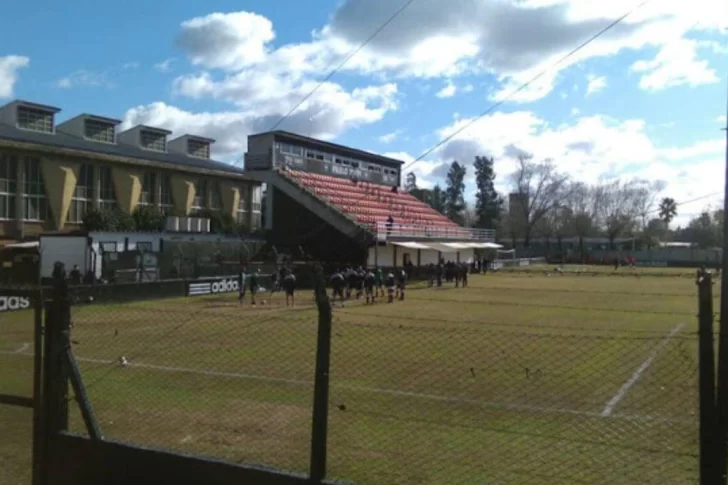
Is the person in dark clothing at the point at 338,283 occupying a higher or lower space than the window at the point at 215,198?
lower

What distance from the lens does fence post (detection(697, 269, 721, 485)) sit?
12.6ft

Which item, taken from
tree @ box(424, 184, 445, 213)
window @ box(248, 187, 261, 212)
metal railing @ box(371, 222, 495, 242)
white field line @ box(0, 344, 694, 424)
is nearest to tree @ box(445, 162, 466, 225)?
tree @ box(424, 184, 445, 213)

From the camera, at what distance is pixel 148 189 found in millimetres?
49844

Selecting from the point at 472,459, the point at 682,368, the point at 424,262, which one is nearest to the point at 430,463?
the point at 472,459

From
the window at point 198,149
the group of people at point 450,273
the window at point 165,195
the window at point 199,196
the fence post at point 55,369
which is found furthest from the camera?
the window at point 198,149

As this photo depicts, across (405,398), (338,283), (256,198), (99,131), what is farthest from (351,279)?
(256,198)

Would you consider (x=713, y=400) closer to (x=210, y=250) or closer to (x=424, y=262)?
(x=210, y=250)

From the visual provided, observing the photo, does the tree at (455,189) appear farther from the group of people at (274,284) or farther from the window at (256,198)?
the group of people at (274,284)

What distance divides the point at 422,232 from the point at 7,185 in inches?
1300

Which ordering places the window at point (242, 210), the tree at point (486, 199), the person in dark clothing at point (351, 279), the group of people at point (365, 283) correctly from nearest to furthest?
the group of people at point (365, 283) < the person in dark clothing at point (351, 279) < the window at point (242, 210) < the tree at point (486, 199)

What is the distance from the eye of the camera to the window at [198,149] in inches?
2368

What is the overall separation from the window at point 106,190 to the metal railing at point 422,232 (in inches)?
736

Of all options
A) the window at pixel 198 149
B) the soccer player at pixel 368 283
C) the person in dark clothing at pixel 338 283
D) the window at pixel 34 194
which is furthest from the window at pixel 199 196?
the soccer player at pixel 368 283

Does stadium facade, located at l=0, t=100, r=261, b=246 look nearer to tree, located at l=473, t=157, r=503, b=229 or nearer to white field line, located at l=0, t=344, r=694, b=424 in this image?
white field line, located at l=0, t=344, r=694, b=424
